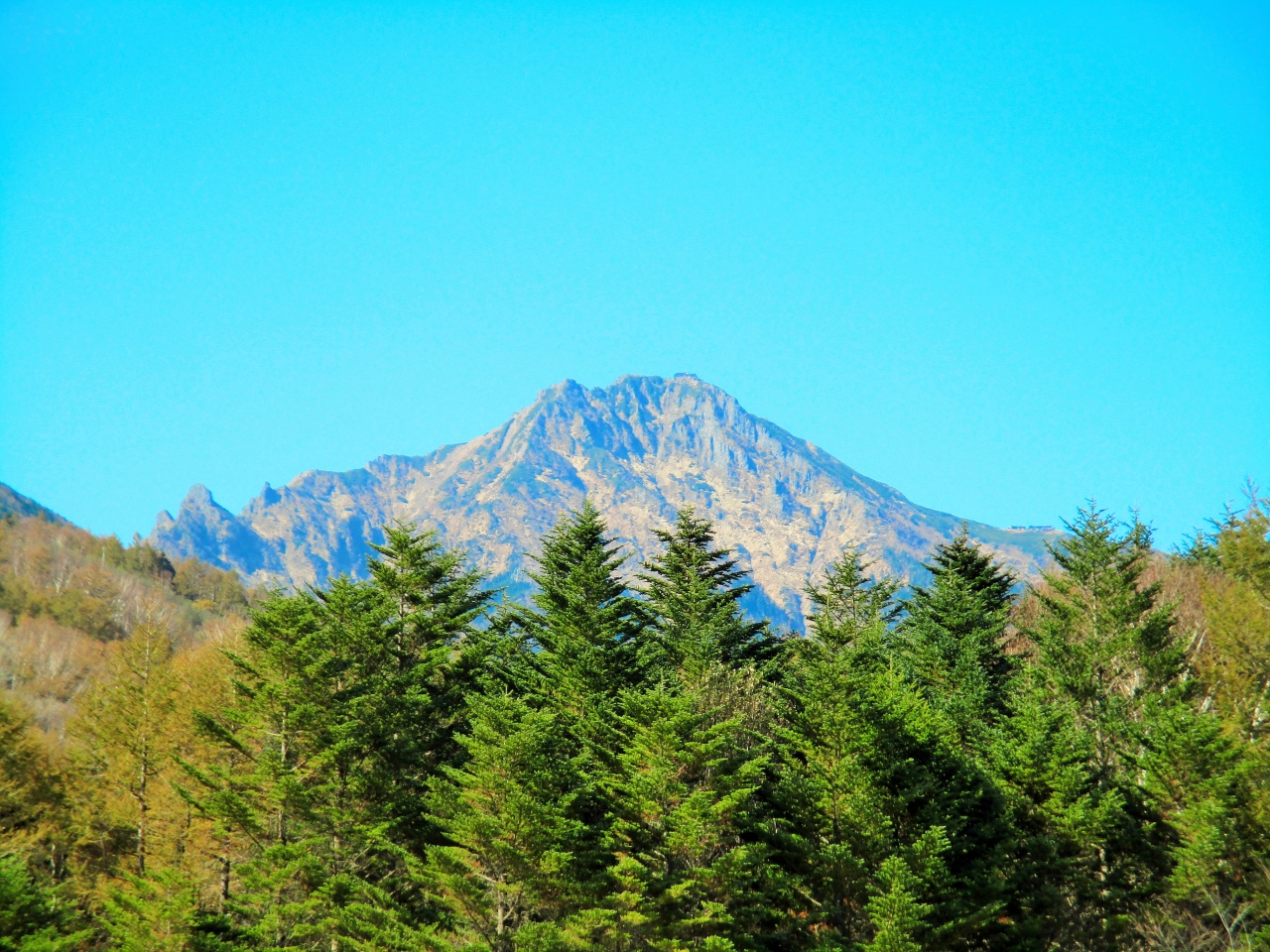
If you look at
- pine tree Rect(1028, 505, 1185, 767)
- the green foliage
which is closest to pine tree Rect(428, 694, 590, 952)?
the green foliage

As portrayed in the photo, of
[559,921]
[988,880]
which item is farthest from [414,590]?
[988,880]

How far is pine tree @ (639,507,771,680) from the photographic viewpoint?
42.8m

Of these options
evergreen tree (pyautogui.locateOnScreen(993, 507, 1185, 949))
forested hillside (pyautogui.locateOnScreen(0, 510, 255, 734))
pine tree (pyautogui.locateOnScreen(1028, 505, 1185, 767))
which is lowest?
evergreen tree (pyautogui.locateOnScreen(993, 507, 1185, 949))

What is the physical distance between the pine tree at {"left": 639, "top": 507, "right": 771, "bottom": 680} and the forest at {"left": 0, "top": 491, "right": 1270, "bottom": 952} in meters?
0.39

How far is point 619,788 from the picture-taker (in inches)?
1324

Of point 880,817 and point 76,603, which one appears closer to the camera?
point 880,817

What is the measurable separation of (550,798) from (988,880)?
1348 centimetres

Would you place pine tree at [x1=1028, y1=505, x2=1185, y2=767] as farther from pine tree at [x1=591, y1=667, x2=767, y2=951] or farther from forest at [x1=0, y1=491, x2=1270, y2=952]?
pine tree at [x1=591, y1=667, x2=767, y2=951]

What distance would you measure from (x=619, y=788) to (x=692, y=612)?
15464 mm

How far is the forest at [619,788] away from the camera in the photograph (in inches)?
1251

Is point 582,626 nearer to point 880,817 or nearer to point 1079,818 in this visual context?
point 880,817

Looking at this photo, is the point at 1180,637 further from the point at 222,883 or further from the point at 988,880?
the point at 222,883

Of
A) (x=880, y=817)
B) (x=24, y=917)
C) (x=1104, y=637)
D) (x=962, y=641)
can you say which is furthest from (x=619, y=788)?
(x=1104, y=637)

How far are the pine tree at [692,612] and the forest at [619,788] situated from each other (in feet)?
1.28
